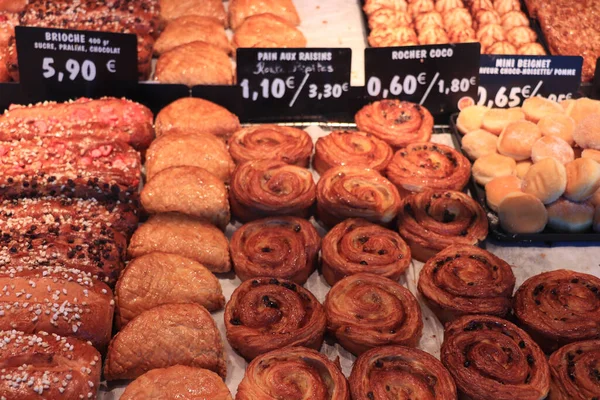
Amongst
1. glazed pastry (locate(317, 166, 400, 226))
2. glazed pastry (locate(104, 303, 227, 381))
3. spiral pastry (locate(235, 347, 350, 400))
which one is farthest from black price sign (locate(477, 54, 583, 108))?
glazed pastry (locate(104, 303, 227, 381))

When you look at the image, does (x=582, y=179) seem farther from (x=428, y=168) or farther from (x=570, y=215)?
(x=428, y=168)

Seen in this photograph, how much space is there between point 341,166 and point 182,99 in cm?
135

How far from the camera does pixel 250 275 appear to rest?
12.7 ft

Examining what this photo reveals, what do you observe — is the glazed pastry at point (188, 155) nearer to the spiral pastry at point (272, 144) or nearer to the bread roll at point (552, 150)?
the spiral pastry at point (272, 144)

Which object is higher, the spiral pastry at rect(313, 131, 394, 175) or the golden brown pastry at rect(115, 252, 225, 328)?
the spiral pastry at rect(313, 131, 394, 175)

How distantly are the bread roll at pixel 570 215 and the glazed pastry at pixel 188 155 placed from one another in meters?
2.18

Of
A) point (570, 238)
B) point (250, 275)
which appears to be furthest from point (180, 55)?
point (570, 238)

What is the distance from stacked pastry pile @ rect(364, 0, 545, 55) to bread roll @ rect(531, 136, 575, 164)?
149 cm

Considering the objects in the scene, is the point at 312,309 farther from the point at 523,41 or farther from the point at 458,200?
the point at 523,41

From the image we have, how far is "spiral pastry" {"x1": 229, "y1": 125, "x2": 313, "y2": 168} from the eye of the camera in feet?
15.1

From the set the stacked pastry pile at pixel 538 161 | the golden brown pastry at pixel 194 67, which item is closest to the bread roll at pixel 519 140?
the stacked pastry pile at pixel 538 161

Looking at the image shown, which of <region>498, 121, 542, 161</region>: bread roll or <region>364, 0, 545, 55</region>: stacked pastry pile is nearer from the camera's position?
<region>498, 121, 542, 161</region>: bread roll

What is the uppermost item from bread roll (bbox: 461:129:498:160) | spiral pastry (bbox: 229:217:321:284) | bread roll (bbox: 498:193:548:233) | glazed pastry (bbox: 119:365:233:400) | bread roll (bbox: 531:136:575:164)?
bread roll (bbox: 531:136:575:164)

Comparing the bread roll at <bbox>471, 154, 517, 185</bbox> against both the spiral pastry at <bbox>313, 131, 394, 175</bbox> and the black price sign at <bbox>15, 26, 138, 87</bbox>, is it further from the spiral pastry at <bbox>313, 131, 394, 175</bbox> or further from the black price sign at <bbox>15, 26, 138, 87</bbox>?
the black price sign at <bbox>15, 26, 138, 87</bbox>
